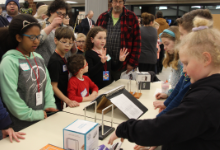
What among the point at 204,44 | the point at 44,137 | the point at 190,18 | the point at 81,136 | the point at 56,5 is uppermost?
the point at 56,5

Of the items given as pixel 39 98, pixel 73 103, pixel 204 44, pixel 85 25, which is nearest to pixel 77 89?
pixel 73 103

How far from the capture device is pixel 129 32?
2.92m

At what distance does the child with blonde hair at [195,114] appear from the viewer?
778mm

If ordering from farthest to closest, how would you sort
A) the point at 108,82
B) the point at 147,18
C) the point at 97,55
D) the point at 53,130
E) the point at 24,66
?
the point at 147,18 → the point at 108,82 → the point at 97,55 → the point at 24,66 → the point at 53,130

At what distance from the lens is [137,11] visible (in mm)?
10578

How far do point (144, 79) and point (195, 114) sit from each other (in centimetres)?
159

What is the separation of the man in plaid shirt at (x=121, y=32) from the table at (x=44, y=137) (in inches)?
59.1

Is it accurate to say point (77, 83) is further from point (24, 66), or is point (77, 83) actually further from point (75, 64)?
point (24, 66)

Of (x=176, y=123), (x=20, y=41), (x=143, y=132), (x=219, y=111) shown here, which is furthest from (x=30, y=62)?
(x=219, y=111)

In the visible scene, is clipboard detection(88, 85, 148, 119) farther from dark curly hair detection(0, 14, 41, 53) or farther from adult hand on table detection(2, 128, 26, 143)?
dark curly hair detection(0, 14, 41, 53)

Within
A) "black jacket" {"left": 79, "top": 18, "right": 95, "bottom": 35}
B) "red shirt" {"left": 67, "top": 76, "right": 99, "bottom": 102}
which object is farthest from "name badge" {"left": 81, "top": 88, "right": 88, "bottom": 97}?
"black jacket" {"left": 79, "top": 18, "right": 95, "bottom": 35}

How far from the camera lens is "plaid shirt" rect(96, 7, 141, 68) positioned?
9.44ft

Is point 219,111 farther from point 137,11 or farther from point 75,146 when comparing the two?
point 137,11

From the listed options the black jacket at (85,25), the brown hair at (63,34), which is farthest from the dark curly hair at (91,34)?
the black jacket at (85,25)
